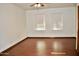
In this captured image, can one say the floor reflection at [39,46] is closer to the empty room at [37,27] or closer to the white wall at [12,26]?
the empty room at [37,27]

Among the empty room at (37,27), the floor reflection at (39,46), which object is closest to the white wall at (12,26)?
the empty room at (37,27)

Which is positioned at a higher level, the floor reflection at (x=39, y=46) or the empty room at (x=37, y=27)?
the empty room at (x=37, y=27)

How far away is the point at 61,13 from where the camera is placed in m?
1.74

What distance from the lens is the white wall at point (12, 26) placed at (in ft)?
5.20

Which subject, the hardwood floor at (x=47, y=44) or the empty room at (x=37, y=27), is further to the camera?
the hardwood floor at (x=47, y=44)

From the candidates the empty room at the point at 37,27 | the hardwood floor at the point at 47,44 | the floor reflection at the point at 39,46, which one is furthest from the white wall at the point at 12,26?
the floor reflection at the point at 39,46

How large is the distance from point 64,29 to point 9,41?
73cm

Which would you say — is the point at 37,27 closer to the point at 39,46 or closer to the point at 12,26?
the point at 12,26

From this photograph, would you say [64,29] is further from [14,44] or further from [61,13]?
[14,44]

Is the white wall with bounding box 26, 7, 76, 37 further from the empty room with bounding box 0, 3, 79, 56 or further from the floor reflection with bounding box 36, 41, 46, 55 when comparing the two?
the floor reflection with bounding box 36, 41, 46, 55

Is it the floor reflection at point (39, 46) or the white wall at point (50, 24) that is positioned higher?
the white wall at point (50, 24)

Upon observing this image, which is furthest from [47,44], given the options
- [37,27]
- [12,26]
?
[12,26]

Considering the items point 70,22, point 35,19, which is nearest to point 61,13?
point 70,22

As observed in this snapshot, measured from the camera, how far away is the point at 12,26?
1725 mm
